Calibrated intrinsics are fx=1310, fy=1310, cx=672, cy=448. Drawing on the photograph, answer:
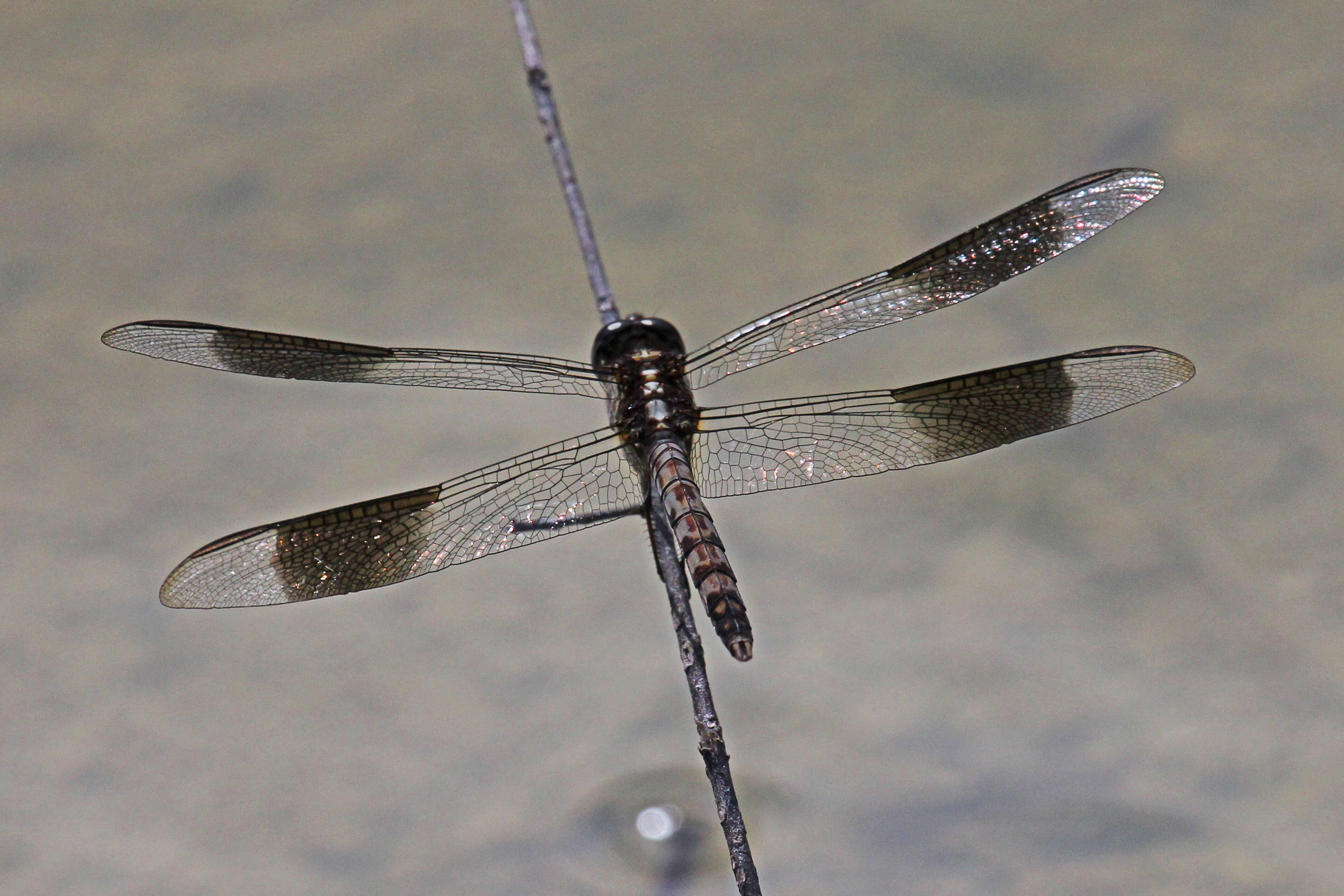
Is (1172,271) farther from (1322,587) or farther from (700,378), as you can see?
(700,378)

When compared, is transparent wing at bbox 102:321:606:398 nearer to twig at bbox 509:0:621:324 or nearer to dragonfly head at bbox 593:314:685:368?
dragonfly head at bbox 593:314:685:368

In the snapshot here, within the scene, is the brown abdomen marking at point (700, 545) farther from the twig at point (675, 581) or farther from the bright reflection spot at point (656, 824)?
the bright reflection spot at point (656, 824)

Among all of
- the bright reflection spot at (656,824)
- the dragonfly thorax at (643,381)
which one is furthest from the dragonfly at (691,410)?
the bright reflection spot at (656,824)

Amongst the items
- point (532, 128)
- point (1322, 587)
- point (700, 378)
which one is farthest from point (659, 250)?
point (1322, 587)

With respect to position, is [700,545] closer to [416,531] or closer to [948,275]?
[416,531]

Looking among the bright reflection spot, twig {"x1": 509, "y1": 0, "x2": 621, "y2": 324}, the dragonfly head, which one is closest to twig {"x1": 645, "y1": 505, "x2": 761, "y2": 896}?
the dragonfly head

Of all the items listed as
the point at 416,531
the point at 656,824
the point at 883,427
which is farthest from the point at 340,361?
the point at 656,824
